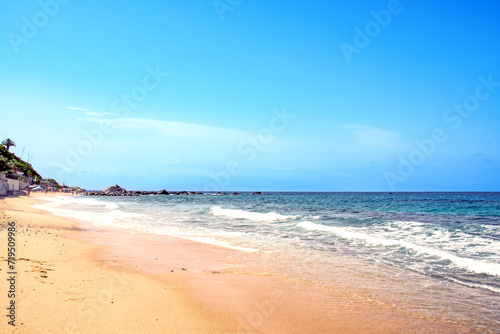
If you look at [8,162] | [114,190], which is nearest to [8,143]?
[114,190]

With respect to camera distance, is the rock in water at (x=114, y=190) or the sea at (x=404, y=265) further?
the rock in water at (x=114, y=190)

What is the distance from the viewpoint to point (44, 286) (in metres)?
5.61

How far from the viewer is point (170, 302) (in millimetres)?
5633

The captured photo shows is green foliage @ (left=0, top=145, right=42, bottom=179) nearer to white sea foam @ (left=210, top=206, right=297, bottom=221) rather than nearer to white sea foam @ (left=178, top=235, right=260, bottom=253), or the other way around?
white sea foam @ (left=210, top=206, right=297, bottom=221)

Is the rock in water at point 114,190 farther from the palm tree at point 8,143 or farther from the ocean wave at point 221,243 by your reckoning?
the ocean wave at point 221,243

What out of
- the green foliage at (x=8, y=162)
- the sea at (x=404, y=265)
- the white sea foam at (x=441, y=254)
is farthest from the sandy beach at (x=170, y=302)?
the green foliage at (x=8, y=162)

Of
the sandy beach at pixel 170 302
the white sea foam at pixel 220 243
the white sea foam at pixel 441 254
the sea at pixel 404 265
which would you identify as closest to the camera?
the sandy beach at pixel 170 302

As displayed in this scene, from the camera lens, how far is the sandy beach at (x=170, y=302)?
14.8 ft

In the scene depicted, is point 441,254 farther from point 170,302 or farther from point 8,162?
point 8,162

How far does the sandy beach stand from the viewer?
4.52 m

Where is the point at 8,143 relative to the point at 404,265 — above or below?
above

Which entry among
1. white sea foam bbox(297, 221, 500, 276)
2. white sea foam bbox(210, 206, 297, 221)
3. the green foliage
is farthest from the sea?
the green foliage

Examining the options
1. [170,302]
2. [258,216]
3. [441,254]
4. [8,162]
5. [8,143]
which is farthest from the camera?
[8,143]

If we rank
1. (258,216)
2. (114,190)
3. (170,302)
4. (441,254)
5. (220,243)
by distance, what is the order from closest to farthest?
(170,302)
(441,254)
(220,243)
(258,216)
(114,190)
